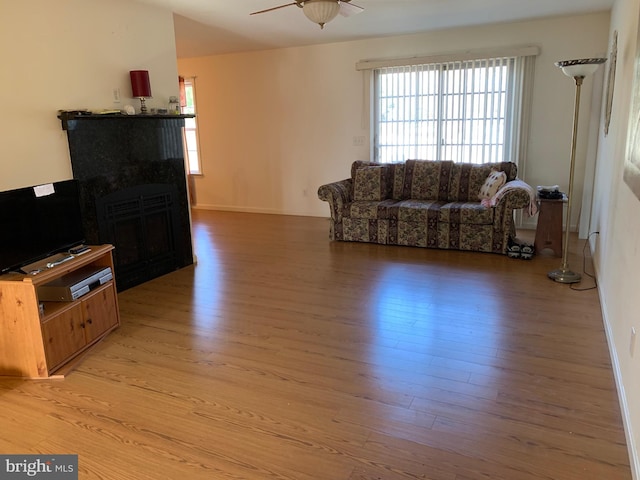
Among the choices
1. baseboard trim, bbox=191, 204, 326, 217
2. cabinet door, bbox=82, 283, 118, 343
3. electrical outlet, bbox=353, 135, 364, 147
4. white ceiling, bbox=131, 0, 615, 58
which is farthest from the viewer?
baseboard trim, bbox=191, 204, 326, 217

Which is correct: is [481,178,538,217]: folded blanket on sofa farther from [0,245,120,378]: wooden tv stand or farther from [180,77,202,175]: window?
[180,77,202,175]: window

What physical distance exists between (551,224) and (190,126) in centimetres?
577

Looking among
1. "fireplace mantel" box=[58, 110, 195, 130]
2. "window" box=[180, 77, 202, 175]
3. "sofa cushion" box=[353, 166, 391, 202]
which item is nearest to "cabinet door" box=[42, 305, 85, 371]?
"fireplace mantel" box=[58, 110, 195, 130]

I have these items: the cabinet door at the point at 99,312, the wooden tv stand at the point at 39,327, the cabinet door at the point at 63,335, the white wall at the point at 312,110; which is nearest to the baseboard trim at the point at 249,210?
the white wall at the point at 312,110

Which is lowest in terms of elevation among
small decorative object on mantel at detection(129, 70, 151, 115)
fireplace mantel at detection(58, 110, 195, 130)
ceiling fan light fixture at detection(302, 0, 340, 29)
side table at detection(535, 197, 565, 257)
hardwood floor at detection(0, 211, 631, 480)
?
hardwood floor at detection(0, 211, 631, 480)

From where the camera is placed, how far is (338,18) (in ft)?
16.6

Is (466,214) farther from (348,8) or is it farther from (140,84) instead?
(140,84)

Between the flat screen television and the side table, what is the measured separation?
13.5 feet

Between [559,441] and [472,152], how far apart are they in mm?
4580

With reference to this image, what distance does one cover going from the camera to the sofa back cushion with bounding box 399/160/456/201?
5.45 meters

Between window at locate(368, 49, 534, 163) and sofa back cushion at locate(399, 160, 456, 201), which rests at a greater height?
window at locate(368, 49, 534, 163)

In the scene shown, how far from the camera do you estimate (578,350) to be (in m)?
2.74

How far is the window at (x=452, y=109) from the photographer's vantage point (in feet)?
18.5

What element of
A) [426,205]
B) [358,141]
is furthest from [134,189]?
[358,141]
